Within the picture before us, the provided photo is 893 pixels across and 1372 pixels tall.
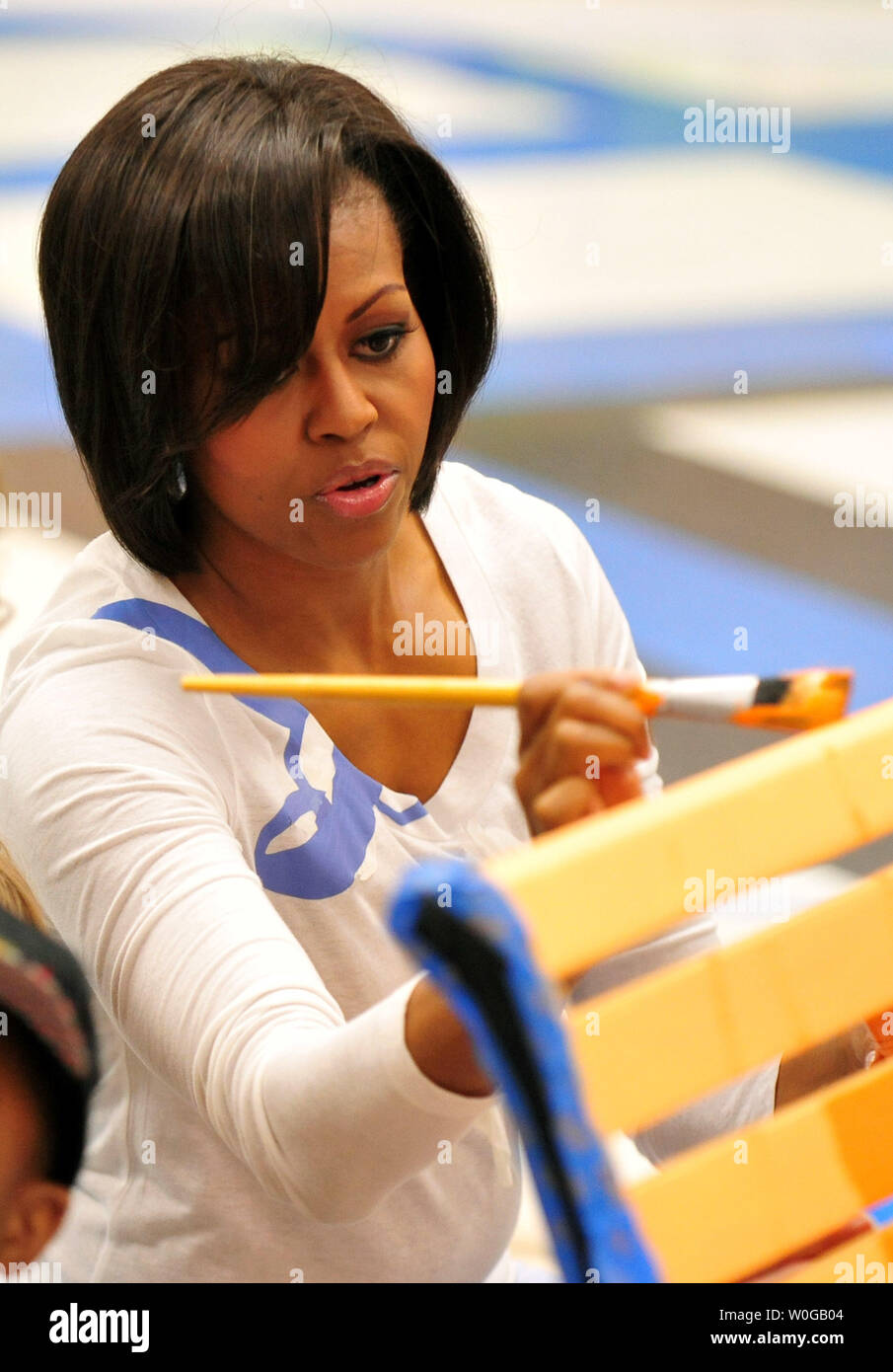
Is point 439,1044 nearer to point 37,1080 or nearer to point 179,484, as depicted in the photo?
point 37,1080

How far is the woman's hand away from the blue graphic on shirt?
16.6 inches

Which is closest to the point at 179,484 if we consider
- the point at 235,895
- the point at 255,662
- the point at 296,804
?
the point at 255,662

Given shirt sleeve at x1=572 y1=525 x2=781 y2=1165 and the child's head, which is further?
shirt sleeve at x1=572 y1=525 x2=781 y2=1165

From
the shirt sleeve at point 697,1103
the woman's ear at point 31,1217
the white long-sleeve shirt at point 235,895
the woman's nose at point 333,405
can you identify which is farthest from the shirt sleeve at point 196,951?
the shirt sleeve at point 697,1103

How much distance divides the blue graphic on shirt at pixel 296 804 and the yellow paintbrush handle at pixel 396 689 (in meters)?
0.37

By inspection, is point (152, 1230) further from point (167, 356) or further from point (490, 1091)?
point (167, 356)

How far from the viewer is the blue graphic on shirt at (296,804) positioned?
1.22 meters

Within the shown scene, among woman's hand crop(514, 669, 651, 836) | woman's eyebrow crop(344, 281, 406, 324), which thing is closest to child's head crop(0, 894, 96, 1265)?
woman's hand crop(514, 669, 651, 836)

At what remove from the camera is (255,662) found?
Answer: 127 centimetres

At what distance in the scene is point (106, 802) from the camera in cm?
110

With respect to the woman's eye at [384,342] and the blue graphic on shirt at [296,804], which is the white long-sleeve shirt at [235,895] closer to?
the blue graphic on shirt at [296,804]

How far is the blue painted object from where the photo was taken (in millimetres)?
574

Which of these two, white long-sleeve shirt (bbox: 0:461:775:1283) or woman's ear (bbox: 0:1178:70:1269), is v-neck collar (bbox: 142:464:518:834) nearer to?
white long-sleeve shirt (bbox: 0:461:775:1283)

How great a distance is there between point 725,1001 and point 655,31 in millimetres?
4898
